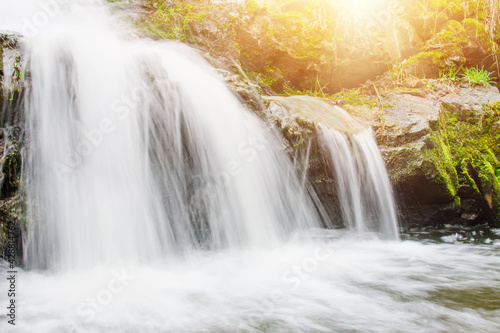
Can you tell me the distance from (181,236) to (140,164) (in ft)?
2.96

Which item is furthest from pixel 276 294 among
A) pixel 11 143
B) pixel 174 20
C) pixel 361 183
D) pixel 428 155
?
pixel 174 20

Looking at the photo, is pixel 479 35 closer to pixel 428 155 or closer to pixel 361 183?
pixel 428 155

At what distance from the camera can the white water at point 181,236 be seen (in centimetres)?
198

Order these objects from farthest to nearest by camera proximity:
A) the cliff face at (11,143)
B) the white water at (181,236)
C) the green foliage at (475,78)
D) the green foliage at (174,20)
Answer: the green foliage at (475,78) → the green foliage at (174,20) → the cliff face at (11,143) → the white water at (181,236)

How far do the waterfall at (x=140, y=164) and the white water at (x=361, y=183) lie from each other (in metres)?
0.55

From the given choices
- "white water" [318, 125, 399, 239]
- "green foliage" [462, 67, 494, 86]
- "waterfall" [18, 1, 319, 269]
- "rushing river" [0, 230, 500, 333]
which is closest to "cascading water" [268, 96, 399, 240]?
"white water" [318, 125, 399, 239]

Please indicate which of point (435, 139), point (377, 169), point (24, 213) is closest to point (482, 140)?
point (435, 139)

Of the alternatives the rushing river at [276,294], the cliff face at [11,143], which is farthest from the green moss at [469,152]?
the cliff face at [11,143]

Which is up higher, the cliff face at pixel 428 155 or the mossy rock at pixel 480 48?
the mossy rock at pixel 480 48

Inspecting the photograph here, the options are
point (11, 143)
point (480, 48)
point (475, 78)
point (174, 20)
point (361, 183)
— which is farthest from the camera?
point (480, 48)

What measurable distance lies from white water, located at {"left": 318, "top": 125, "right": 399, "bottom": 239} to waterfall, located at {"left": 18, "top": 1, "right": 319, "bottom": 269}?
1.79 ft

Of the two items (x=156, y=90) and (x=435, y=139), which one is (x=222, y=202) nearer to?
(x=156, y=90)

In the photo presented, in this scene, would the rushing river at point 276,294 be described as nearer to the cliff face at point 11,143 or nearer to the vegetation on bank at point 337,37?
the cliff face at point 11,143

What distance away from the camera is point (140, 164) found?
318 cm
